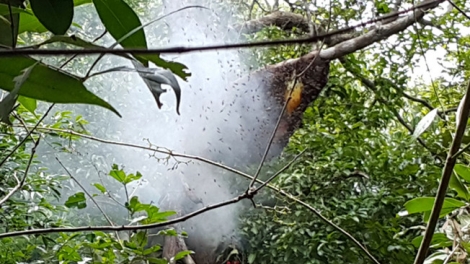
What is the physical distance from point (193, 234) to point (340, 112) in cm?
48

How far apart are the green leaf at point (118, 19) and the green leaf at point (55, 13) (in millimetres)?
15

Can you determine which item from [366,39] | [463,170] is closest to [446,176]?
[463,170]

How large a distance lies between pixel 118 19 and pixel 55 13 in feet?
0.10

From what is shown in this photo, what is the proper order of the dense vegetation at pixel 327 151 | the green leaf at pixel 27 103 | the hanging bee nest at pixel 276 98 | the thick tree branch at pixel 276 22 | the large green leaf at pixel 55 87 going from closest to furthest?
1. the large green leaf at pixel 55 87
2. the green leaf at pixel 27 103
3. the dense vegetation at pixel 327 151
4. the hanging bee nest at pixel 276 98
5. the thick tree branch at pixel 276 22

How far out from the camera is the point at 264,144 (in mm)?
1271

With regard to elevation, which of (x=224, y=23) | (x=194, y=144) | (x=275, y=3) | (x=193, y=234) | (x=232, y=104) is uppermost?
(x=275, y=3)

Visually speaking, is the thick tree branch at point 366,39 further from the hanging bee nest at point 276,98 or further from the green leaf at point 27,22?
the green leaf at point 27,22

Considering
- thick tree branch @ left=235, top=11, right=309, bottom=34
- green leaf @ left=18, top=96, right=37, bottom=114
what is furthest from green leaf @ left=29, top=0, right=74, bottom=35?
thick tree branch @ left=235, top=11, right=309, bottom=34

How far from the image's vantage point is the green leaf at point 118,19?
272mm

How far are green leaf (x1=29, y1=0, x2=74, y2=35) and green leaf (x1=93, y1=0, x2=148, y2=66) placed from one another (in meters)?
0.01

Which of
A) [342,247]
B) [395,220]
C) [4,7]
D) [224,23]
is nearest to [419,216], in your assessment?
[395,220]

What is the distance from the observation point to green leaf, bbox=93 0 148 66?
0.27 m

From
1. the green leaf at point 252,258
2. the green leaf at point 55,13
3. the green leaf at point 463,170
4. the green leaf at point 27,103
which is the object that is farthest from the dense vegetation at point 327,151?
the green leaf at point 55,13

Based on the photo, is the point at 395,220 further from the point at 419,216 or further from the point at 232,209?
the point at 232,209
